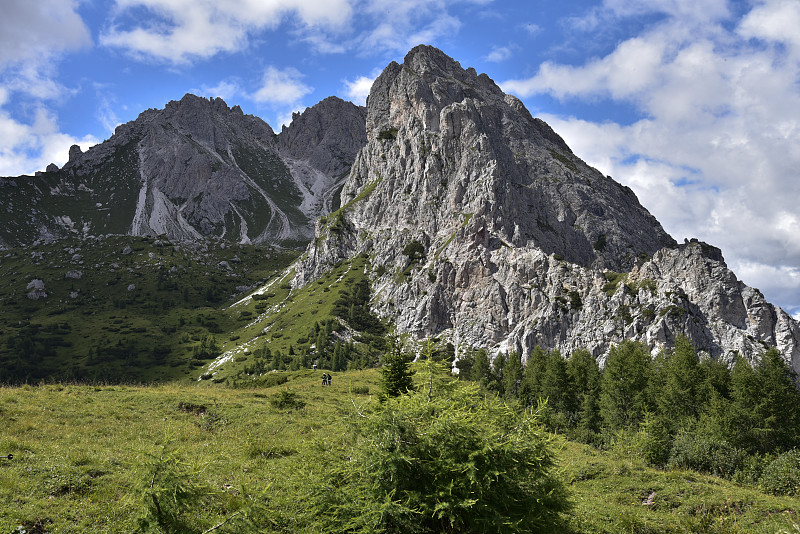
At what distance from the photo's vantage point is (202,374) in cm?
18938

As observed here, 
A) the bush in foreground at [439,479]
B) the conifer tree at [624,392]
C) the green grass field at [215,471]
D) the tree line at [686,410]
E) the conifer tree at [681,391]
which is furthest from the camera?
the conifer tree at [624,392]

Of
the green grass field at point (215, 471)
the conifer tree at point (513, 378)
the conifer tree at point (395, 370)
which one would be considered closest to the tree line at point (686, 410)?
the conifer tree at point (395, 370)

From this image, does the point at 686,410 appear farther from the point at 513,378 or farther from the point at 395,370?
the point at 395,370

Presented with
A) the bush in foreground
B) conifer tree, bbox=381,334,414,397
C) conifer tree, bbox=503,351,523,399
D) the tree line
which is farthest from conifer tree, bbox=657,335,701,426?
the bush in foreground

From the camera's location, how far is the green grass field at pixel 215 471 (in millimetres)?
14031

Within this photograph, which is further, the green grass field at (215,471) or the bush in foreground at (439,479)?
the green grass field at (215,471)

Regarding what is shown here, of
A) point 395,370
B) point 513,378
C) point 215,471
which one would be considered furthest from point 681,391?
point 215,471

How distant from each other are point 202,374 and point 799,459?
201m

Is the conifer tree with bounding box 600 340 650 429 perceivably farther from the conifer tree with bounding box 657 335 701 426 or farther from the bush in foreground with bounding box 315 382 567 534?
the bush in foreground with bounding box 315 382 567 534

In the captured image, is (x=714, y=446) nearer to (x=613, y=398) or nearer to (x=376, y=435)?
(x=613, y=398)

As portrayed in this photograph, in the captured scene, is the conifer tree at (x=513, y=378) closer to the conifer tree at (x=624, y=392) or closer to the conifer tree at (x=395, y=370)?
the conifer tree at (x=624, y=392)

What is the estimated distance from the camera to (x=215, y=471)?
20.4 metres

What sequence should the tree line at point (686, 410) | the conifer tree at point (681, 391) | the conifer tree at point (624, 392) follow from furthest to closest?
the conifer tree at point (624, 392) < the conifer tree at point (681, 391) < the tree line at point (686, 410)

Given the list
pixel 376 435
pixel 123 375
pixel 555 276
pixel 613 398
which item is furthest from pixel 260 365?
pixel 376 435
